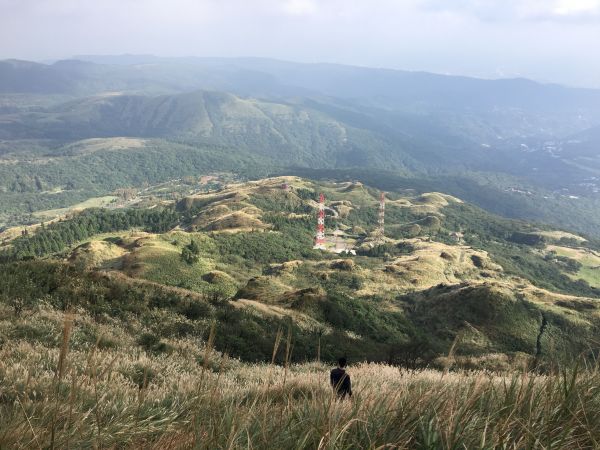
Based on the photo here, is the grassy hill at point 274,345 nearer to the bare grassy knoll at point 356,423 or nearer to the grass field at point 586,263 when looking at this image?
the bare grassy knoll at point 356,423

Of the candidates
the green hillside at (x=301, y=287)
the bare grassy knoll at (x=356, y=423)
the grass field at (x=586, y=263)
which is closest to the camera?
the bare grassy knoll at (x=356, y=423)

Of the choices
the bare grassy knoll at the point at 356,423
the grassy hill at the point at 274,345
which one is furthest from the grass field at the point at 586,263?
the bare grassy knoll at the point at 356,423

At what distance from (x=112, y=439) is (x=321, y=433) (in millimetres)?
2149

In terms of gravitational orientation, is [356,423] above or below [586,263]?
above

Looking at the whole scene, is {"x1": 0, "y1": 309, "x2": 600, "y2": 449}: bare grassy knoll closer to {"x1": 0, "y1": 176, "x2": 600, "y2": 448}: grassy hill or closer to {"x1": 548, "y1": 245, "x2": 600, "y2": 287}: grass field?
{"x1": 0, "y1": 176, "x2": 600, "y2": 448}: grassy hill

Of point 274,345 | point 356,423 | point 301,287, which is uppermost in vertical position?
point 356,423

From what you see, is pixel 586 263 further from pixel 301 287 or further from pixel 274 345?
pixel 274 345

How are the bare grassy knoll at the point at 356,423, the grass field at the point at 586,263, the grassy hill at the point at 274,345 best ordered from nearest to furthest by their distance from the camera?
the bare grassy knoll at the point at 356,423 < the grassy hill at the point at 274,345 < the grass field at the point at 586,263

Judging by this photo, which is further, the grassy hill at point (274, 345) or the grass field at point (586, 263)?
the grass field at point (586, 263)

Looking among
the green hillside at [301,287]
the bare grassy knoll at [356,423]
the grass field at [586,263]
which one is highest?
the bare grassy knoll at [356,423]

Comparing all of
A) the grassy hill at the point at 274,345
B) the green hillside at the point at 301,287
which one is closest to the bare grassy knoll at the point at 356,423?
the grassy hill at the point at 274,345

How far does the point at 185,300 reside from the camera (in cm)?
2933

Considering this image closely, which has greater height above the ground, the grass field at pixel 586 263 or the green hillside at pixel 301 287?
the green hillside at pixel 301 287

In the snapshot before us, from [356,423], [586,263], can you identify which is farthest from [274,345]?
[586,263]
